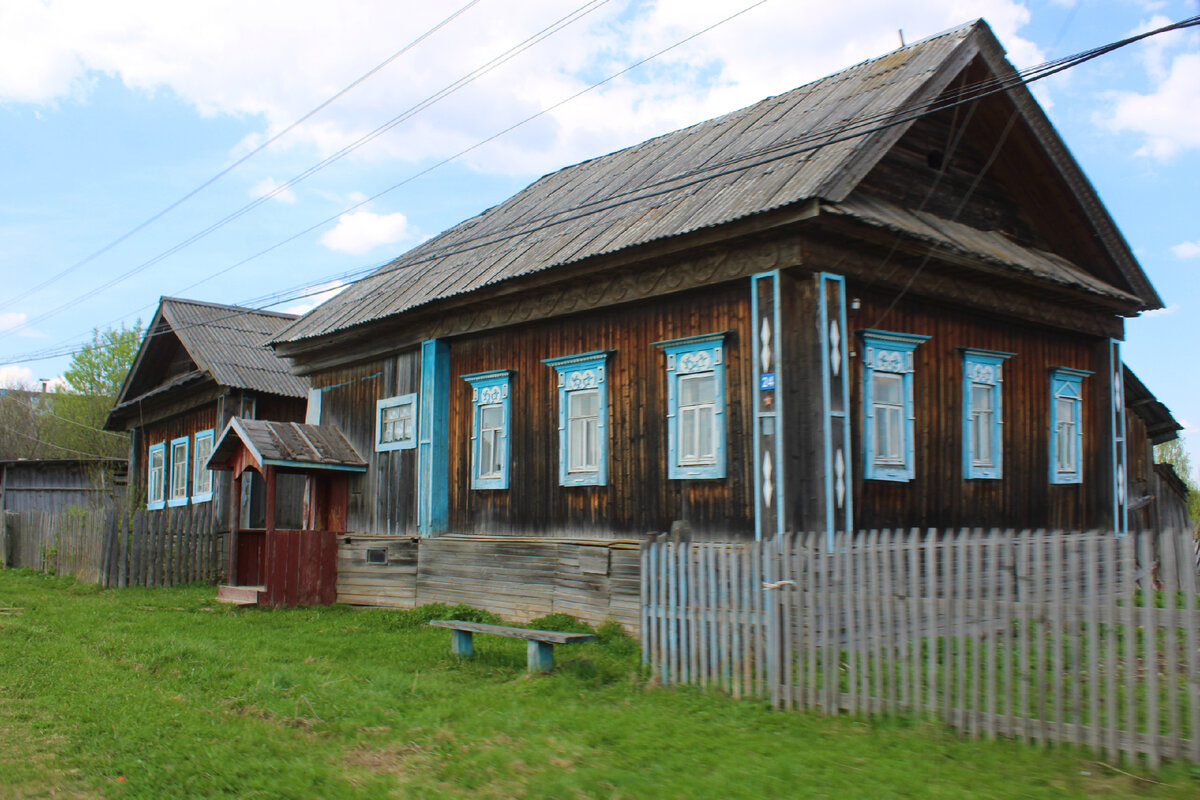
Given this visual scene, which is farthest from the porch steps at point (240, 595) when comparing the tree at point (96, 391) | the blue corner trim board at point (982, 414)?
the tree at point (96, 391)

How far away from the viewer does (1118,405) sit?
1362cm

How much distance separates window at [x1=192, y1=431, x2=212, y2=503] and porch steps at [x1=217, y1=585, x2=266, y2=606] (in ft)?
25.0

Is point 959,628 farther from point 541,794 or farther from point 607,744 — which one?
point 541,794

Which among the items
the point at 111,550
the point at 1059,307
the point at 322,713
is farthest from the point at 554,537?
the point at 111,550

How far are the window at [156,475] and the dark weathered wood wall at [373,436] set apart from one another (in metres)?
9.98

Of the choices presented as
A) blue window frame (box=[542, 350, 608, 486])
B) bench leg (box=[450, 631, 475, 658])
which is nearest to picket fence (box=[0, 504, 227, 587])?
blue window frame (box=[542, 350, 608, 486])

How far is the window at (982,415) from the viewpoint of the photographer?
11609mm

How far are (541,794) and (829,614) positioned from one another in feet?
8.53

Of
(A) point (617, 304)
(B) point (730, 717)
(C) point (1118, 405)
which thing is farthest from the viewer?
(C) point (1118, 405)

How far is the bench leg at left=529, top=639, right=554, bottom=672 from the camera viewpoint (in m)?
8.73

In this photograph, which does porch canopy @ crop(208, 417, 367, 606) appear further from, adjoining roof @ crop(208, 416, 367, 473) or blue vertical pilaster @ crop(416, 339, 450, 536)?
blue vertical pilaster @ crop(416, 339, 450, 536)

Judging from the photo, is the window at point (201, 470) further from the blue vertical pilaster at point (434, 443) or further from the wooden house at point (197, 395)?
the blue vertical pilaster at point (434, 443)

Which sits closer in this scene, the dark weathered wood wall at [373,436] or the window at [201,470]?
the dark weathered wood wall at [373,436]

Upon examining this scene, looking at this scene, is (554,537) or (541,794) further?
(554,537)
